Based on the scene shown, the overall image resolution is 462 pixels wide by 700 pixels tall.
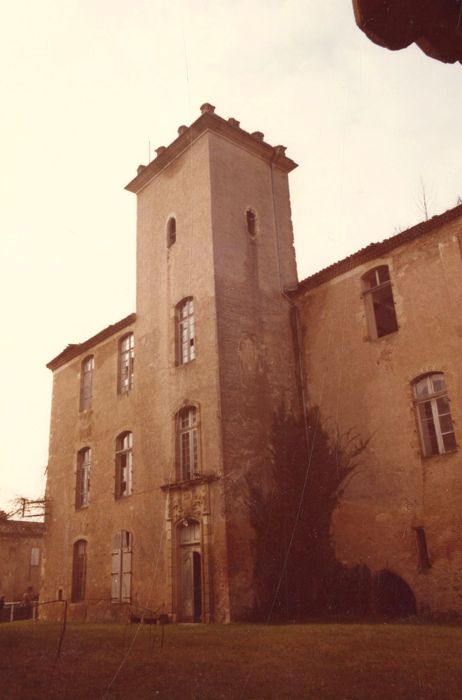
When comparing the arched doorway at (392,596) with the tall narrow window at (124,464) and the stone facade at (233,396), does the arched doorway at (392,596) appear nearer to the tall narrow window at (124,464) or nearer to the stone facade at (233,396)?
the stone facade at (233,396)

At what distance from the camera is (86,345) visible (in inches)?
953

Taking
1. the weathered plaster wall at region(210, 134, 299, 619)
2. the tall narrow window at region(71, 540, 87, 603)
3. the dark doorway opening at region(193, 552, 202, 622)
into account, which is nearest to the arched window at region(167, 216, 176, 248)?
the weathered plaster wall at region(210, 134, 299, 619)

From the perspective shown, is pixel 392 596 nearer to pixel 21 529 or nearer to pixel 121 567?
pixel 121 567

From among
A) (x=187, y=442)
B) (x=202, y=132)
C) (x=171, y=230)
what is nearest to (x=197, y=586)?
(x=187, y=442)

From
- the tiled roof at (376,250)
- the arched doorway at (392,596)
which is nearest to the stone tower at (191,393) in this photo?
the tiled roof at (376,250)

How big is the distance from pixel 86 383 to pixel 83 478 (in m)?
3.91

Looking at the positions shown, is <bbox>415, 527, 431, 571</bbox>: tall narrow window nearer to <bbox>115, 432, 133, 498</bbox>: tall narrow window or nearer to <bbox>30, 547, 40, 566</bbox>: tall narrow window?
<bbox>115, 432, 133, 498</bbox>: tall narrow window

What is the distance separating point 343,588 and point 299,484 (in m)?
2.91

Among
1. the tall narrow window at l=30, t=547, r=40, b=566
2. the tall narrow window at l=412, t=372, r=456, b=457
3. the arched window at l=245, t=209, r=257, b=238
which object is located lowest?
the tall narrow window at l=30, t=547, r=40, b=566

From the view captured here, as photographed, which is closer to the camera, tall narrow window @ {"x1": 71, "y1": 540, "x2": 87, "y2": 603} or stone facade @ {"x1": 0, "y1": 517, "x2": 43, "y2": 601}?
tall narrow window @ {"x1": 71, "y1": 540, "x2": 87, "y2": 603}

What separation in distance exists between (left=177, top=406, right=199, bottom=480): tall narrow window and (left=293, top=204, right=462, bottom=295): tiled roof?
544 centimetres

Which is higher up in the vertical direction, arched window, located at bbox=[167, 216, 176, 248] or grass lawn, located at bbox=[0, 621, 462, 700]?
arched window, located at bbox=[167, 216, 176, 248]

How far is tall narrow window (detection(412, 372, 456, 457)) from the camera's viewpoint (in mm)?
14070

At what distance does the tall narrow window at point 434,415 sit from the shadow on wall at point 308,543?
5.62ft
